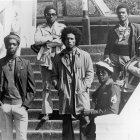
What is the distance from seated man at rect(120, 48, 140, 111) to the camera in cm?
604

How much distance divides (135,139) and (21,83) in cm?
152

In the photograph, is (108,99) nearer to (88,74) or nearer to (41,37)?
(88,74)

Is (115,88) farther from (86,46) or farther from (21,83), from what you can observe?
(86,46)

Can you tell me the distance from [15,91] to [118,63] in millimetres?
1490

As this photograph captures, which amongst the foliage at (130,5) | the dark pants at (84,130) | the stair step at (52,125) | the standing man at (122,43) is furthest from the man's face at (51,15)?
the foliage at (130,5)

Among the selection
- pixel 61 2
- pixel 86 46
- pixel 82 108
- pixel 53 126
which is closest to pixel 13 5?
pixel 61 2

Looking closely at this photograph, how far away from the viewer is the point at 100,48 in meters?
8.17

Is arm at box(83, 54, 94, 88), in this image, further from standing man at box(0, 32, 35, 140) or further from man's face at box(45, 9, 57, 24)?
man's face at box(45, 9, 57, 24)

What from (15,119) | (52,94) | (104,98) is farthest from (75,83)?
(52,94)

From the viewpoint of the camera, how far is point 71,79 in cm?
591

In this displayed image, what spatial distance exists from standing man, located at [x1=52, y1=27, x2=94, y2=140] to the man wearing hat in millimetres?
156

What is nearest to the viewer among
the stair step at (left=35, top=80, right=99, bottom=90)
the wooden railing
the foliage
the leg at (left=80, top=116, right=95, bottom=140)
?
the wooden railing

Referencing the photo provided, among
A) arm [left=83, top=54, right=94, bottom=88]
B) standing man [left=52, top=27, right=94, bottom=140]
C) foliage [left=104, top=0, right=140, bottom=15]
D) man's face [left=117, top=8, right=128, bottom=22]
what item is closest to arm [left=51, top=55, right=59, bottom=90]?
standing man [left=52, top=27, right=94, bottom=140]

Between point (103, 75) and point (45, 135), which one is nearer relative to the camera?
point (103, 75)
